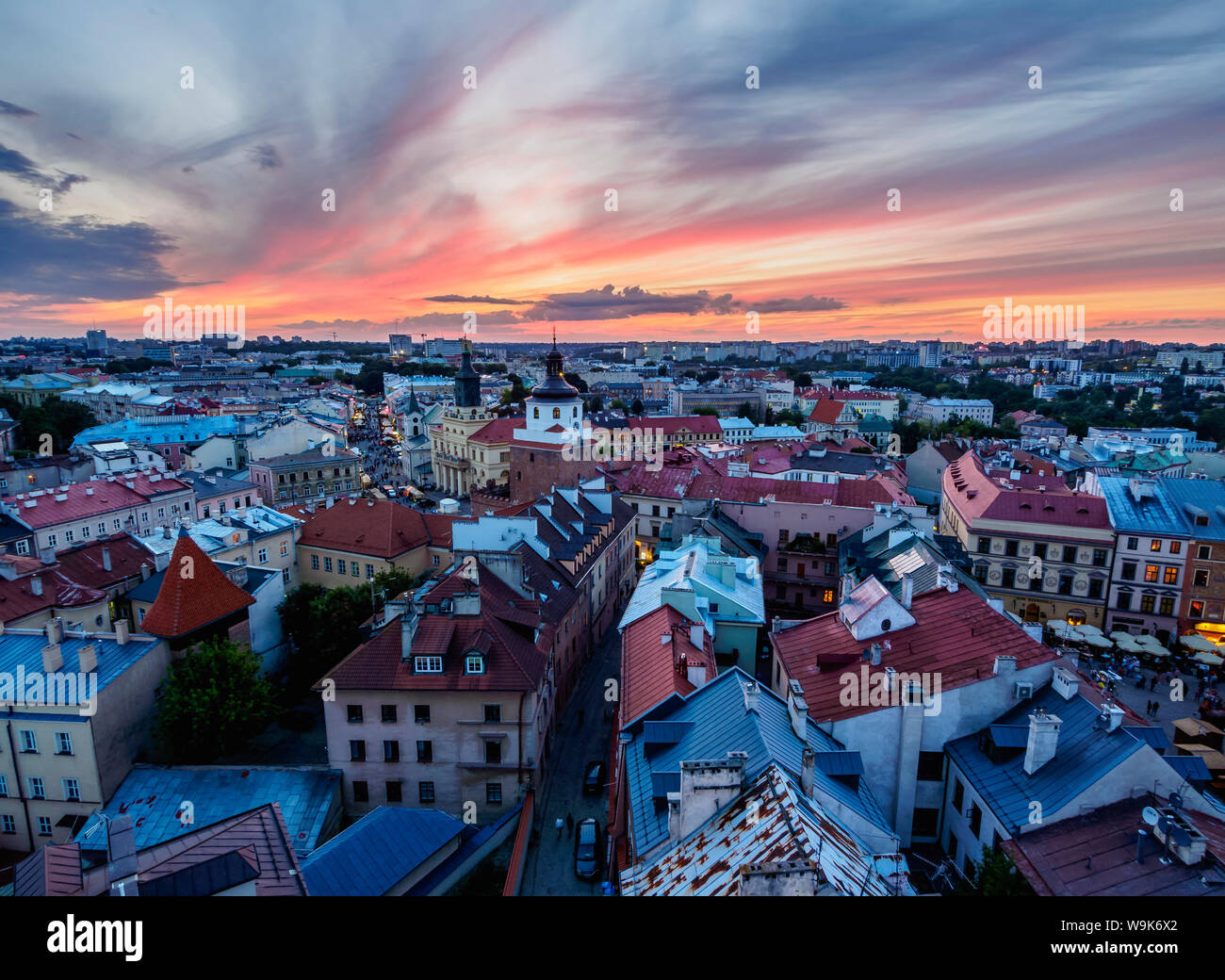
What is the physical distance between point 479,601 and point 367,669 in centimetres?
400

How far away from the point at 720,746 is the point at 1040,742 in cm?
743

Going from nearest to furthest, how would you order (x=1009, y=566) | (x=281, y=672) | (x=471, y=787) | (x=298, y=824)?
(x=298, y=824)
(x=471, y=787)
(x=281, y=672)
(x=1009, y=566)

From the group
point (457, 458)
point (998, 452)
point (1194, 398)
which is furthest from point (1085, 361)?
point (457, 458)

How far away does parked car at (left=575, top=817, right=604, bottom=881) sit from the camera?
20625mm


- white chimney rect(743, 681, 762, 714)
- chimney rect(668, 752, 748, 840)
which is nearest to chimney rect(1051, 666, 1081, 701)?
white chimney rect(743, 681, 762, 714)

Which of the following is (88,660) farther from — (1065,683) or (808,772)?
(1065,683)

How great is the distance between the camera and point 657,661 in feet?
74.4

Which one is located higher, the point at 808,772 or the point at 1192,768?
the point at 808,772

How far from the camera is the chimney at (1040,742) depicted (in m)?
16.3

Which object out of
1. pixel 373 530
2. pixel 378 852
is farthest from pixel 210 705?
pixel 373 530

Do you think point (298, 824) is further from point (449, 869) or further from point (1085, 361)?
point (1085, 361)

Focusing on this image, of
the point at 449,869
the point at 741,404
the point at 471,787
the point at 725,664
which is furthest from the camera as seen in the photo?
the point at 741,404

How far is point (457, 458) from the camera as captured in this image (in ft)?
248

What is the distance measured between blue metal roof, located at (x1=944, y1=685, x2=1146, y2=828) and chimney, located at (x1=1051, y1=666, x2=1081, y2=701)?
114 millimetres
